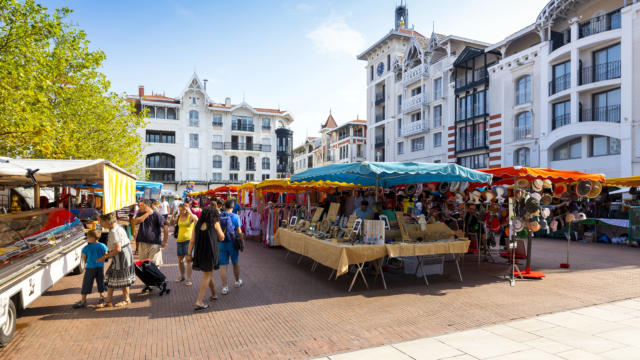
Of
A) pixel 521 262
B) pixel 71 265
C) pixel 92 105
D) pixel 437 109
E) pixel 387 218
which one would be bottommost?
pixel 521 262

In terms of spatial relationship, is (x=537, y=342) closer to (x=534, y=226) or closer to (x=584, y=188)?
(x=534, y=226)

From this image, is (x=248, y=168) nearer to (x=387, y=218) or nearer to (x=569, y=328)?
(x=387, y=218)

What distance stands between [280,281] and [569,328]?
5.32 metres

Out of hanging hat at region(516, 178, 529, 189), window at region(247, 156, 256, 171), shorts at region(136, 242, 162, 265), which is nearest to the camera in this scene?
shorts at region(136, 242, 162, 265)

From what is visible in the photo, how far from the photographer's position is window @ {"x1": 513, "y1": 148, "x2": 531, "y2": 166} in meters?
24.4

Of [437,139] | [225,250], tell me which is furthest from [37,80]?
[437,139]

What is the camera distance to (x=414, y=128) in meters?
32.9

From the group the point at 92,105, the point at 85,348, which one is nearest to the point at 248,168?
the point at 92,105

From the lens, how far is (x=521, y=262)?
10445 millimetres

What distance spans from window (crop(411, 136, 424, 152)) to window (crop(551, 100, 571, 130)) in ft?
38.1

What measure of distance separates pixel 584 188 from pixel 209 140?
44234 mm

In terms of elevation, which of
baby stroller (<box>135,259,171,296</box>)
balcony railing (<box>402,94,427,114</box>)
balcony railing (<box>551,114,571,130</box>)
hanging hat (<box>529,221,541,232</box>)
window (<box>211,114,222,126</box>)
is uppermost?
window (<box>211,114,222,126</box>)

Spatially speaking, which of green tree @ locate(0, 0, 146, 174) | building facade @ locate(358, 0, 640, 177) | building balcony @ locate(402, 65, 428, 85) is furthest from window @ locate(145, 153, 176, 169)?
green tree @ locate(0, 0, 146, 174)

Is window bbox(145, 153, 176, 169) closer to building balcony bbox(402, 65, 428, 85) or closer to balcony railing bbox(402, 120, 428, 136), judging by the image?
balcony railing bbox(402, 120, 428, 136)
